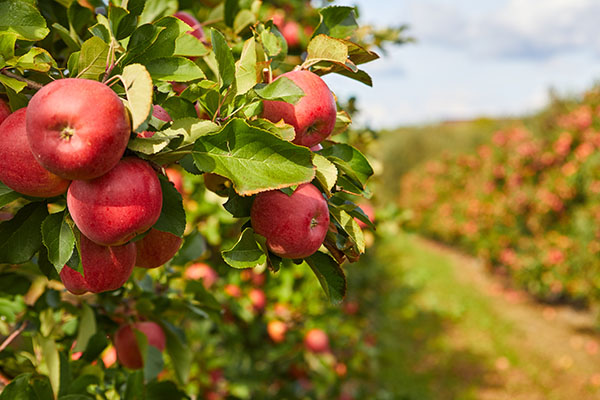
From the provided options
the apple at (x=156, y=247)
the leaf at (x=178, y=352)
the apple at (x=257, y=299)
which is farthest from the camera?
the apple at (x=257, y=299)

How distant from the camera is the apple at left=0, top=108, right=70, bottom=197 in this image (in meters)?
0.57

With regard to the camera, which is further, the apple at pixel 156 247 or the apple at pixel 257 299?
the apple at pixel 257 299

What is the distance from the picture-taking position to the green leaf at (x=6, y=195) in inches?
24.8

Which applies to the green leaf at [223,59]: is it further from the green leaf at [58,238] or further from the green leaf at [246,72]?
the green leaf at [58,238]

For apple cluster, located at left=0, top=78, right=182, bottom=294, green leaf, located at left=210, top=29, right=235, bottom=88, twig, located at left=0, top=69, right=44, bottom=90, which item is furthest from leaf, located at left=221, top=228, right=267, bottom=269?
twig, located at left=0, top=69, right=44, bottom=90

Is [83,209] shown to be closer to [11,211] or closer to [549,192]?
[11,211]

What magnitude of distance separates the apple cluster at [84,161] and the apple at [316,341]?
7.36 ft

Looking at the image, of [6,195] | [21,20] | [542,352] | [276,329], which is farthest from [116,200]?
[542,352]

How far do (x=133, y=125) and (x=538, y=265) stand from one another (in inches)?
312

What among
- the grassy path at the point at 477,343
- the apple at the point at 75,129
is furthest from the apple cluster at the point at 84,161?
the grassy path at the point at 477,343

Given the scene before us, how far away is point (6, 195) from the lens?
64 centimetres

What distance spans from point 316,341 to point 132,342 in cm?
175

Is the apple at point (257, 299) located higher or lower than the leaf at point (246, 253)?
lower

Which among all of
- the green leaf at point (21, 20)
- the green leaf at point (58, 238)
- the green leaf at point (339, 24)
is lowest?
the green leaf at point (58, 238)
